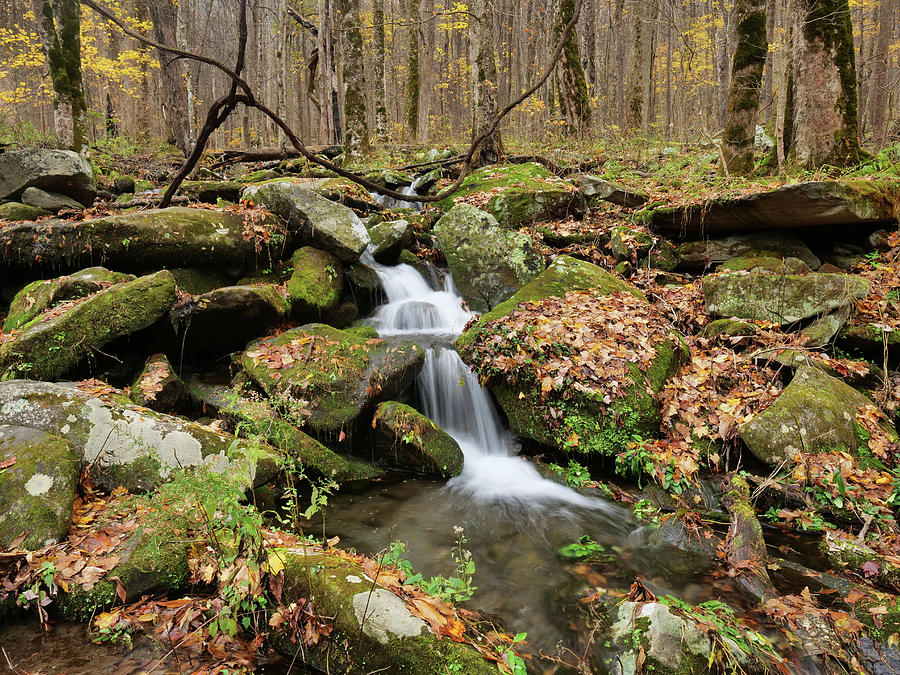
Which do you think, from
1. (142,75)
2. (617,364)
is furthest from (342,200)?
(142,75)

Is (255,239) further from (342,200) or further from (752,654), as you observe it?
(752,654)

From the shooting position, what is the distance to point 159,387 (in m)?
5.17

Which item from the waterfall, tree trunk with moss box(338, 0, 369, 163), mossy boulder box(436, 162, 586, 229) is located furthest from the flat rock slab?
tree trunk with moss box(338, 0, 369, 163)

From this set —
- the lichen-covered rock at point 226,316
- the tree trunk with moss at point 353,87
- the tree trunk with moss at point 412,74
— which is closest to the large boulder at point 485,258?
the lichen-covered rock at point 226,316

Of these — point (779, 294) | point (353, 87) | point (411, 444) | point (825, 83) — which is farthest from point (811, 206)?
point (353, 87)

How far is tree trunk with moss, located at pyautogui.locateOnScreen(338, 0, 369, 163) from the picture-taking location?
41.0ft

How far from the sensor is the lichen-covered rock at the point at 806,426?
462 cm

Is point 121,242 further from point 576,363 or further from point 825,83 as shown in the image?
point 825,83

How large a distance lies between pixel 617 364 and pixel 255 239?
5.49m

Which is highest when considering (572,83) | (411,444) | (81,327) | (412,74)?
(412,74)

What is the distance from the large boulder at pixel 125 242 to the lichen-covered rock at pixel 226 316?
47.9 inches

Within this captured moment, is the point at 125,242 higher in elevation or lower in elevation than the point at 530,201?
lower

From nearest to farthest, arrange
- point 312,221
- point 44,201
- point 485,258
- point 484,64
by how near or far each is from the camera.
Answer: point 312,221 → point 485,258 → point 44,201 → point 484,64

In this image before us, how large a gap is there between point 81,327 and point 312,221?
354 centimetres
